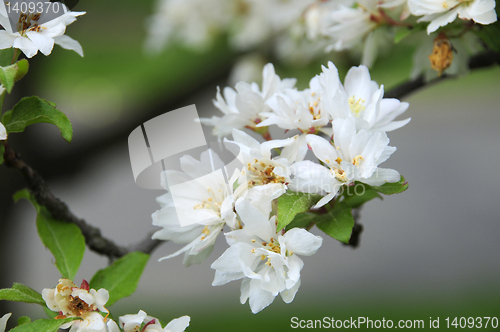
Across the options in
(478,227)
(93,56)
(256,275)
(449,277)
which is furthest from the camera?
(93,56)

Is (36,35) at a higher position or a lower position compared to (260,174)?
higher

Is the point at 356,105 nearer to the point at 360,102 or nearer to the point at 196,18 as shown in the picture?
the point at 360,102

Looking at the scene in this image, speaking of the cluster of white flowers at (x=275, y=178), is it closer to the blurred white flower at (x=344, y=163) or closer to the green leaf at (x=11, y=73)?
the blurred white flower at (x=344, y=163)

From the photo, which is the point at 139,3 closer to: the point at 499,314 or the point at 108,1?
the point at 108,1

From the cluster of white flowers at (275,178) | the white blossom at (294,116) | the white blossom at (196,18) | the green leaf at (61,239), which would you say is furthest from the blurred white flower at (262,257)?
the white blossom at (196,18)

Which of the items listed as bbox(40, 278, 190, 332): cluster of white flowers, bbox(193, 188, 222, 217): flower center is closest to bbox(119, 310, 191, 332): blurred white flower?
bbox(40, 278, 190, 332): cluster of white flowers

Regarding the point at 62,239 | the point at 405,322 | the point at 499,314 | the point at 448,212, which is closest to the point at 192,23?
the point at 62,239

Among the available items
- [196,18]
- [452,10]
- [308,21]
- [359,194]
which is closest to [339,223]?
[359,194]
